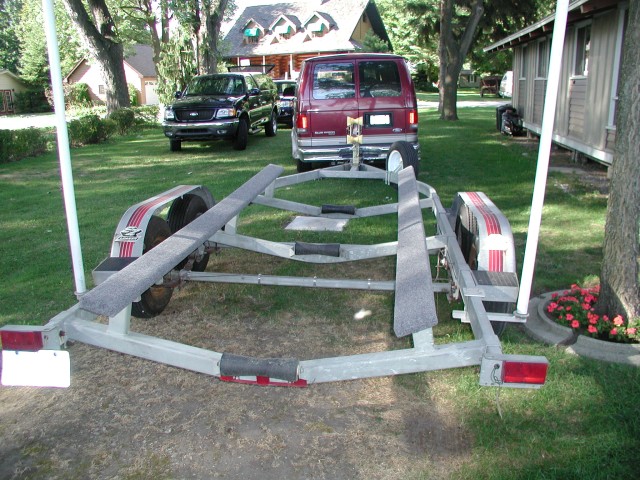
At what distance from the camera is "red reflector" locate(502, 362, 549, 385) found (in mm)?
2195

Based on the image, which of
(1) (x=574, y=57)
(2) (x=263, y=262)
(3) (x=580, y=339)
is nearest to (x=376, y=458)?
(3) (x=580, y=339)

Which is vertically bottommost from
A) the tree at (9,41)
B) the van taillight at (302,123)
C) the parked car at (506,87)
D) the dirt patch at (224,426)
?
the dirt patch at (224,426)

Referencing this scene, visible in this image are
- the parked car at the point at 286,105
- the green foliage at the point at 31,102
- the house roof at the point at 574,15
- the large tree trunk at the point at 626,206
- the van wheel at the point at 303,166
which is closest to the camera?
the large tree trunk at the point at 626,206

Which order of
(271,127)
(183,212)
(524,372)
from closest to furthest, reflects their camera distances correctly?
1. (524,372)
2. (183,212)
3. (271,127)

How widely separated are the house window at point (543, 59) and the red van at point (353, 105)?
27.3 ft

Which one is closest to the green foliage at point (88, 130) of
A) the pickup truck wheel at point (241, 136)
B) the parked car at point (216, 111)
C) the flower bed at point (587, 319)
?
the parked car at point (216, 111)

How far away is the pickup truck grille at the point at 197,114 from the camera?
47.6 feet

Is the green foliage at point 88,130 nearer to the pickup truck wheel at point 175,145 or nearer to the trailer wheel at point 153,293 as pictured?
the pickup truck wheel at point 175,145

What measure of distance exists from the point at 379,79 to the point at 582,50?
6.15 metres

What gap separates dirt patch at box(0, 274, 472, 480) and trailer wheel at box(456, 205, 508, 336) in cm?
66

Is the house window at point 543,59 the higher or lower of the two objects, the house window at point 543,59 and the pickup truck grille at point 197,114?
the higher

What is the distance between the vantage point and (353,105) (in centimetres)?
967

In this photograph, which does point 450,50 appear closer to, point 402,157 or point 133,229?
point 402,157

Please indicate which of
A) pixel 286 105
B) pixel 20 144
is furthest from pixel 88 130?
pixel 286 105
